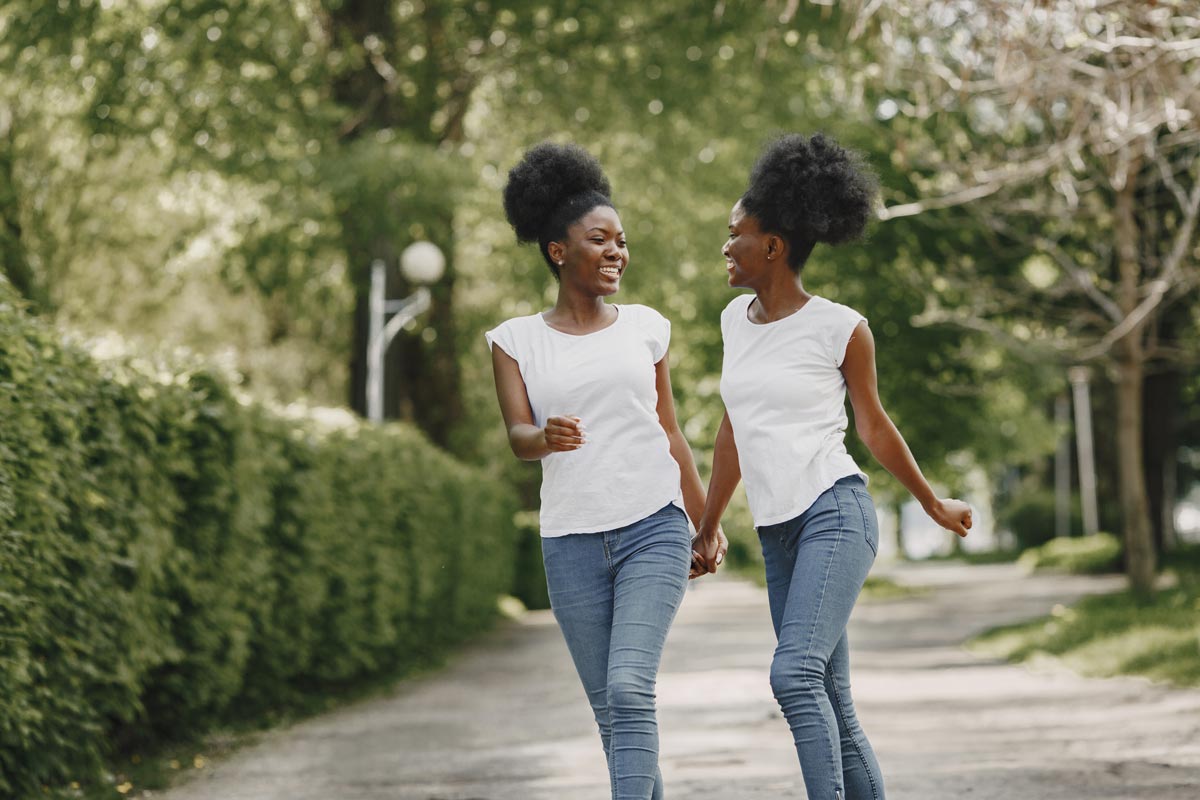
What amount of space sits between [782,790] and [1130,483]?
1091 cm

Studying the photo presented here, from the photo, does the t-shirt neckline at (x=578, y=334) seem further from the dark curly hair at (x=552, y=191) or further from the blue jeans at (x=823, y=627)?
the blue jeans at (x=823, y=627)

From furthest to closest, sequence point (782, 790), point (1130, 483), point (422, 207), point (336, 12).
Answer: point (336, 12)
point (422, 207)
point (1130, 483)
point (782, 790)

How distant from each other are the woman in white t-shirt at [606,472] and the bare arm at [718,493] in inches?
5.0

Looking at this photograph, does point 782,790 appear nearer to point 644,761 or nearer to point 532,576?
point 644,761

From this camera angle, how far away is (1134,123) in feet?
32.0

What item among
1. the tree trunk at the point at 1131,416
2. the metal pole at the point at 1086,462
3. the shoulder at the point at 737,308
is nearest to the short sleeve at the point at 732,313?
the shoulder at the point at 737,308

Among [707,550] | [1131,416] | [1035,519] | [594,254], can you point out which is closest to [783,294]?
[594,254]

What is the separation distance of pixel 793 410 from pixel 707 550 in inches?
21.8

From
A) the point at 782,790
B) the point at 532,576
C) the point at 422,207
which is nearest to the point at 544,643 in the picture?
the point at 422,207

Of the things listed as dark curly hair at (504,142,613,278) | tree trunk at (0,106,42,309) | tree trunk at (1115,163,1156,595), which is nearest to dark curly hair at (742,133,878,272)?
dark curly hair at (504,142,613,278)

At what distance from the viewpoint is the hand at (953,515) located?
466cm

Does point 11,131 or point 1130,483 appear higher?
point 11,131

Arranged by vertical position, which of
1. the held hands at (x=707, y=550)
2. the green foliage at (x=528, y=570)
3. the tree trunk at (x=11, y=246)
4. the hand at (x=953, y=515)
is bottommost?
the green foliage at (x=528, y=570)

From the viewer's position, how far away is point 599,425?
15.3 ft
